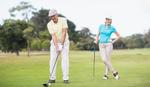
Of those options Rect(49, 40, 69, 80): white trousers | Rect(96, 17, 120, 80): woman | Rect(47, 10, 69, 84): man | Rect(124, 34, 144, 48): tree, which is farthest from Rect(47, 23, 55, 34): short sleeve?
Rect(124, 34, 144, 48): tree

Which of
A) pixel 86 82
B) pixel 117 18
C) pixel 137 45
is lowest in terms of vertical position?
pixel 86 82

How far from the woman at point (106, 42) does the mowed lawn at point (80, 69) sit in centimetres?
5

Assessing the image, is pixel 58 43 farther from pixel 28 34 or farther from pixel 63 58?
pixel 28 34

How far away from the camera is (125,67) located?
3.62 meters

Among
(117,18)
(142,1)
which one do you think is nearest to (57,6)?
(117,18)

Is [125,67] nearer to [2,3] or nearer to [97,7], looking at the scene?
[97,7]

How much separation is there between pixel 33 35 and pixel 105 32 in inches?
25.8

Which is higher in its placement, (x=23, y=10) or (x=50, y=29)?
(x=23, y=10)

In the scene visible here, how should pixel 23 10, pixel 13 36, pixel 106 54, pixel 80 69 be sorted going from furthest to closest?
pixel 106 54
pixel 80 69
pixel 23 10
pixel 13 36

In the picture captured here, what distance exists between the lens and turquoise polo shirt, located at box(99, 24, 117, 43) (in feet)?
11.7

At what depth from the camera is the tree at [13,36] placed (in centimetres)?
330

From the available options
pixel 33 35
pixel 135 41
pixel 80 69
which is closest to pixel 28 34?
pixel 33 35

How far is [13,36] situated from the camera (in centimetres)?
334

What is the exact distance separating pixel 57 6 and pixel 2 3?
455 mm
